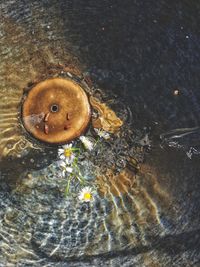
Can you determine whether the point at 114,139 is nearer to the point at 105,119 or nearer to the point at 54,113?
Answer: the point at 105,119

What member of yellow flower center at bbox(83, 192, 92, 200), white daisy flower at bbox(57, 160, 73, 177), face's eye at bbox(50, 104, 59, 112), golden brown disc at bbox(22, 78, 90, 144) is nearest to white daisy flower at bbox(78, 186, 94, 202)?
yellow flower center at bbox(83, 192, 92, 200)

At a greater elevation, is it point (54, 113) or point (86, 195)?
point (54, 113)

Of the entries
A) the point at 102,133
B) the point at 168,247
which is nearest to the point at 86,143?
the point at 102,133

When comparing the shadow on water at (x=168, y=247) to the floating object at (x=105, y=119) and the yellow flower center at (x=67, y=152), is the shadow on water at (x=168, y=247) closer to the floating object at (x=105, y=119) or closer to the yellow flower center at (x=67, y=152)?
the yellow flower center at (x=67, y=152)

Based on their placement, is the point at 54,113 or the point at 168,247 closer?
the point at 168,247

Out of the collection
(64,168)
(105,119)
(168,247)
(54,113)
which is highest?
(54,113)

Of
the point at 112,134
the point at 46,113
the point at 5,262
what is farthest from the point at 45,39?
the point at 5,262

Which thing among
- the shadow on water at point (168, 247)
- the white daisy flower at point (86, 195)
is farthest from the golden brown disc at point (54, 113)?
the shadow on water at point (168, 247)
